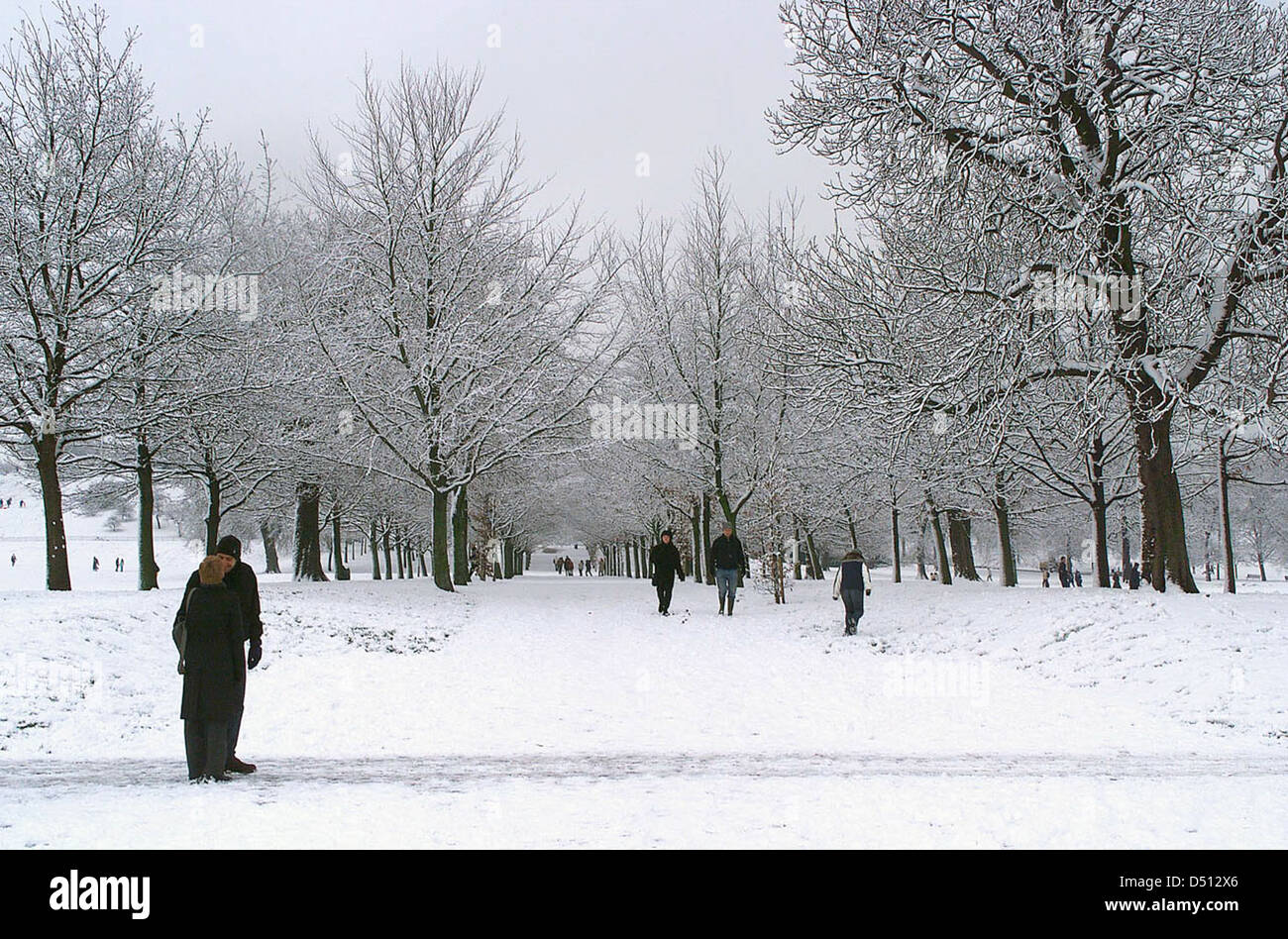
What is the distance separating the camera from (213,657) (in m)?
6.47

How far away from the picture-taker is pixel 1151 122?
1329 cm

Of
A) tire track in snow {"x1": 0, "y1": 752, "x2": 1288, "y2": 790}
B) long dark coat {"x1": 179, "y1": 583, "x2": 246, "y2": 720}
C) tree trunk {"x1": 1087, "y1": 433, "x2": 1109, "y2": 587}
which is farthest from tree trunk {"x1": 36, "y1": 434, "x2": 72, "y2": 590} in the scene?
tree trunk {"x1": 1087, "y1": 433, "x2": 1109, "y2": 587}

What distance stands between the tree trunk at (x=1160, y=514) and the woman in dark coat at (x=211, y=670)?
44.2ft

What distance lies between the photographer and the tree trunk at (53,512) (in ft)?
50.3

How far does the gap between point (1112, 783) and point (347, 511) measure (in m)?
30.8

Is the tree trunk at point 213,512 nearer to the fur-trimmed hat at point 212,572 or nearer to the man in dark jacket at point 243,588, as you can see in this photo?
the man in dark jacket at point 243,588

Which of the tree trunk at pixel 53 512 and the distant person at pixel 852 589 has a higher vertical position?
the tree trunk at pixel 53 512

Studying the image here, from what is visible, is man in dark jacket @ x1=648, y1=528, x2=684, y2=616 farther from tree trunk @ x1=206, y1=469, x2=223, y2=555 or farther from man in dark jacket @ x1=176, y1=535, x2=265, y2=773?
man in dark jacket @ x1=176, y1=535, x2=265, y2=773

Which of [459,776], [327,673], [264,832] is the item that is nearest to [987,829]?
[459,776]

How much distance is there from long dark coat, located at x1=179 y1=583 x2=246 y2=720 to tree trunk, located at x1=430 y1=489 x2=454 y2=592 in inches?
612

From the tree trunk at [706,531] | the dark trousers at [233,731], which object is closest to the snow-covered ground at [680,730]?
the dark trousers at [233,731]

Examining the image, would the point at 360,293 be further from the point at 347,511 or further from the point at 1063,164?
the point at 1063,164

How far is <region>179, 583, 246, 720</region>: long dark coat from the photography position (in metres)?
6.33
